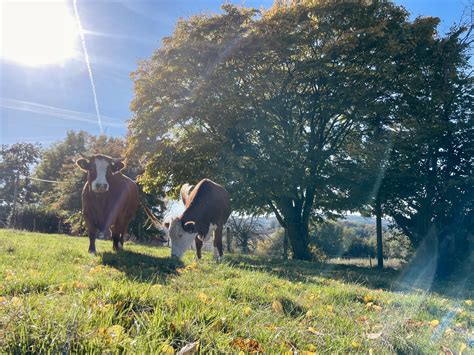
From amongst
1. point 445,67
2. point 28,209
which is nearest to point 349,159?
point 445,67

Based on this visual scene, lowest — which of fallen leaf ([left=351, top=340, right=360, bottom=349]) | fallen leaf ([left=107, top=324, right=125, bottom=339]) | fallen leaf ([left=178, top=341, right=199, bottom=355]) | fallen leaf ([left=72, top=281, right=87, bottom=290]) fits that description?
fallen leaf ([left=351, top=340, right=360, bottom=349])

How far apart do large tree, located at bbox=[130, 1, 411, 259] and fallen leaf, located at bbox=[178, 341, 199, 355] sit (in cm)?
1398

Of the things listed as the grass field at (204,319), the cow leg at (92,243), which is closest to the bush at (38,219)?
the cow leg at (92,243)

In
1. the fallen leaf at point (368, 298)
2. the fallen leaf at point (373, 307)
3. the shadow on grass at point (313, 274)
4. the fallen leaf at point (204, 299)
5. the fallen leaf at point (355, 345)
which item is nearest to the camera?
the fallen leaf at point (355, 345)

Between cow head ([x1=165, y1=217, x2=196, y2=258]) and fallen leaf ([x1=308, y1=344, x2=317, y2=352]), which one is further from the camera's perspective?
cow head ([x1=165, y1=217, x2=196, y2=258])

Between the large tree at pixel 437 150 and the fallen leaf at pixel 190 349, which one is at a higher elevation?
Result: the large tree at pixel 437 150

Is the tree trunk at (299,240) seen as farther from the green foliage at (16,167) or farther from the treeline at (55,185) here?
the green foliage at (16,167)

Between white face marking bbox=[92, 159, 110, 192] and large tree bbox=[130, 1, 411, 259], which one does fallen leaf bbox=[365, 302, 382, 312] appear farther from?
large tree bbox=[130, 1, 411, 259]

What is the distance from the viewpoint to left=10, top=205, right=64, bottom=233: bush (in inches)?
1318

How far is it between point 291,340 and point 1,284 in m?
2.57

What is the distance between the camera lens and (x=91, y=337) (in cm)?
206

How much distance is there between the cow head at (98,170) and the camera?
26.0 feet

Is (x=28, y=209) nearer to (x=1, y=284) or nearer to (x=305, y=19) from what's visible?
(x=305, y=19)

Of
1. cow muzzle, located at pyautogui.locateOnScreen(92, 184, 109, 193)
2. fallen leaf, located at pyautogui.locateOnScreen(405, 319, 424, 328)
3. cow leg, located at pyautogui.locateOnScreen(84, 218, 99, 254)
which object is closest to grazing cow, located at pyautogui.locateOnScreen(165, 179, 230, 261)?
Answer: cow leg, located at pyautogui.locateOnScreen(84, 218, 99, 254)
